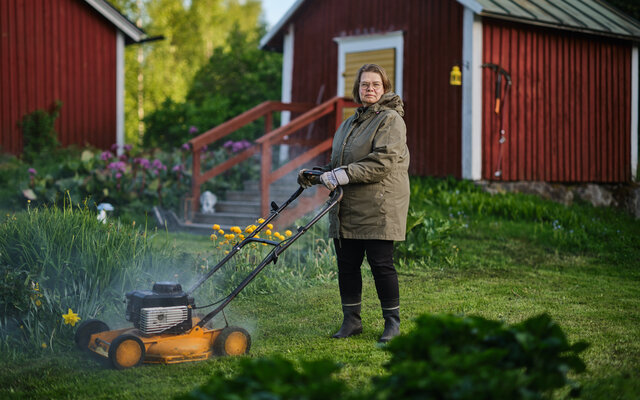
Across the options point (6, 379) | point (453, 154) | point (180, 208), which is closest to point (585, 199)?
point (453, 154)

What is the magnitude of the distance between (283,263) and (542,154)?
7.11 m

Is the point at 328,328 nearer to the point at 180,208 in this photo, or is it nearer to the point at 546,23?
the point at 180,208

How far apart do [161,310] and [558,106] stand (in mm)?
10338

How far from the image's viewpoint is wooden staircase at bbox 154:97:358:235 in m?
9.69

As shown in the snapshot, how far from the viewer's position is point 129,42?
1625 cm

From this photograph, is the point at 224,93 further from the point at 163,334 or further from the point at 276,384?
the point at 276,384

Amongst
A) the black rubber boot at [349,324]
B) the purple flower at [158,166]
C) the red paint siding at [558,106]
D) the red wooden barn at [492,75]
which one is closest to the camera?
the black rubber boot at [349,324]

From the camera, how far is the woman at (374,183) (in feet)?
14.7

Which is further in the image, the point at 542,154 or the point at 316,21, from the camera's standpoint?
the point at 316,21

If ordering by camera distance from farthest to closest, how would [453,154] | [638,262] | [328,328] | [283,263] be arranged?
[453,154], [638,262], [283,263], [328,328]

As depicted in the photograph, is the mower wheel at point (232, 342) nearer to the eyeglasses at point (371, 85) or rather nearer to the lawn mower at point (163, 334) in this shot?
the lawn mower at point (163, 334)

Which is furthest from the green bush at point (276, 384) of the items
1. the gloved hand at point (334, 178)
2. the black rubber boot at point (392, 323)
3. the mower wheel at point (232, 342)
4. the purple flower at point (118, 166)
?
the purple flower at point (118, 166)

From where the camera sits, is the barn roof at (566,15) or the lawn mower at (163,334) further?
the barn roof at (566,15)

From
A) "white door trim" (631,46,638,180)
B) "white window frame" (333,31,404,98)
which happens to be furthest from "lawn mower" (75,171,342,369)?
"white door trim" (631,46,638,180)
